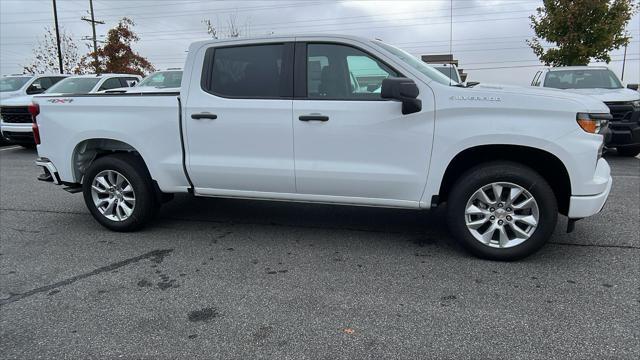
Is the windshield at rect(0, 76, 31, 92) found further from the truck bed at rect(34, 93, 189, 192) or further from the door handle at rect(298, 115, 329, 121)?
the door handle at rect(298, 115, 329, 121)

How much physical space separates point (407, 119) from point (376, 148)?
36 centimetres

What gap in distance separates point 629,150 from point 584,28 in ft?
29.5

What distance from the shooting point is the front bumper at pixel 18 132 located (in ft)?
36.3

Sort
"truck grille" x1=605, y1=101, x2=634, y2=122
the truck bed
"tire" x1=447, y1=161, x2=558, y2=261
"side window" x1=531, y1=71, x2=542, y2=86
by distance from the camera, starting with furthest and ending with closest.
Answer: "side window" x1=531, y1=71, x2=542, y2=86, "truck grille" x1=605, y1=101, x2=634, y2=122, the truck bed, "tire" x1=447, y1=161, x2=558, y2=261

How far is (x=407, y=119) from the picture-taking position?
12.9 feet

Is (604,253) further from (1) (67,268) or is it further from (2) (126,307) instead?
(1) (67,268)

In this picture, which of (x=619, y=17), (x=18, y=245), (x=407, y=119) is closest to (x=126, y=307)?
(x=18, y=245)

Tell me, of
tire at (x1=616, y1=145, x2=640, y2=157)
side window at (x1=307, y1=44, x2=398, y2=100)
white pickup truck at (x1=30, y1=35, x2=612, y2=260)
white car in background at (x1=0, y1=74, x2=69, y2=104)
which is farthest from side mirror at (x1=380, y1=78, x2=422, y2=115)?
white car in background at (x1=0, y1=74, x2=69, y2=104)

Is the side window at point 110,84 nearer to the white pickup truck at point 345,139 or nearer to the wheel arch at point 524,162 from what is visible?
the white pickup truck at point 345,139

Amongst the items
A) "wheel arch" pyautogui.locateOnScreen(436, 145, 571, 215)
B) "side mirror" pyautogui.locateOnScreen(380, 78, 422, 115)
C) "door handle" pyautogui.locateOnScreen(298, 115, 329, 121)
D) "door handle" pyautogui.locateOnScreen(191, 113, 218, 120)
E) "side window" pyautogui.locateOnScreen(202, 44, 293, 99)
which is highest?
"side window" pyautogui.locateOnScreen(202, 44, 293, 99)

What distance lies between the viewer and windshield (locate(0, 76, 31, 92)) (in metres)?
12.9

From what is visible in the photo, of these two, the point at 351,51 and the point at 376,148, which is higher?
the point at 351,51

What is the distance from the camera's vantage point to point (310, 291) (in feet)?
11.5

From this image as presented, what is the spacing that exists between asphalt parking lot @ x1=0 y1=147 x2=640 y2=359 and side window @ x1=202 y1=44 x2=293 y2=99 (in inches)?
58.3
